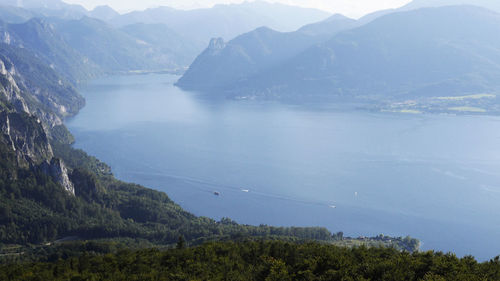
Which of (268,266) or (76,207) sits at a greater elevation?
(268,266)

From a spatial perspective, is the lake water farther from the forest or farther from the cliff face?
the forest

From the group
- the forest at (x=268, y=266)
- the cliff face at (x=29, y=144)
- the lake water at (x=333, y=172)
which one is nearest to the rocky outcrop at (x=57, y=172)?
the cliff face at (x=29, y=144)

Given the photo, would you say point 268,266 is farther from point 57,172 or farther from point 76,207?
point 57,172

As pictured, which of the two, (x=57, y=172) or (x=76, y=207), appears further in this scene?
(x=57, y=172)

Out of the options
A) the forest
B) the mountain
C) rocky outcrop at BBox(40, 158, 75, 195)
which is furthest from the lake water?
the forest

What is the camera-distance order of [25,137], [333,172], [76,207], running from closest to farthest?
[76,207], [25,137], [333,172]

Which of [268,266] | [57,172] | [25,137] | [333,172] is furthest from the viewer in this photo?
[333,172]

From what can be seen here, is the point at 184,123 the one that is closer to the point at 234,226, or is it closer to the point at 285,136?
the point at 285,136

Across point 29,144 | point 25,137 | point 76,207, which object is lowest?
point 76,207

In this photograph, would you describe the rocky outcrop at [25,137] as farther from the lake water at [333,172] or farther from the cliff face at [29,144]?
the lake water at [333,172]

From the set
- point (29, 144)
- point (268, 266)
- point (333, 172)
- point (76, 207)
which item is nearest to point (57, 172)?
point (76, 207)

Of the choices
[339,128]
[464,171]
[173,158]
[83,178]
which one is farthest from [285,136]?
[83,178]
